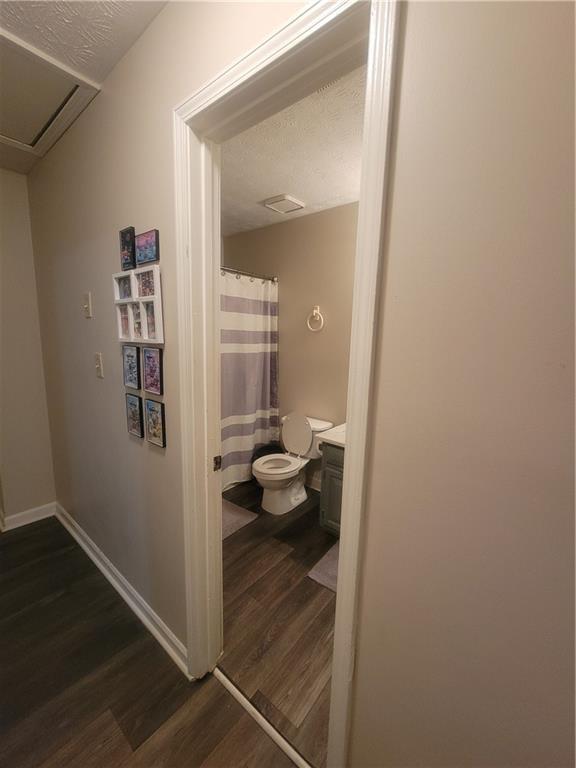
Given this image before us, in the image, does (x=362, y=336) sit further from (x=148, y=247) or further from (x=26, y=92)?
(x=26, y=92)

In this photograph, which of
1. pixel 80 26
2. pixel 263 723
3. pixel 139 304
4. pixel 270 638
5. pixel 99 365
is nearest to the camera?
pixel 80 26

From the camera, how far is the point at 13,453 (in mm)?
2207

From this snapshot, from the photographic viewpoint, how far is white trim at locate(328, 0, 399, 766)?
58cm

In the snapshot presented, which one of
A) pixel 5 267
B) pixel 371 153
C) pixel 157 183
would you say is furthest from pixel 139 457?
pixel 5 267

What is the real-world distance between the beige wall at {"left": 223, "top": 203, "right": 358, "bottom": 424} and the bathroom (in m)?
0.01

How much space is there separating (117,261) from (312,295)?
1651 mm

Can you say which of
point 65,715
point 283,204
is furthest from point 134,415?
point 283,204

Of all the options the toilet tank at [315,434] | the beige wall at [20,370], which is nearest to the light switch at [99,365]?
the beige wall at [20,370]

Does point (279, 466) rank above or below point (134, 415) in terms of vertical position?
below

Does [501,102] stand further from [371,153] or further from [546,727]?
[546,727]

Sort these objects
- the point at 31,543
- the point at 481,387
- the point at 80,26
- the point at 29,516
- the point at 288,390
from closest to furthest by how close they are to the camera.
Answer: the point at 481,387
the point at 80,26
the point at 31,543
the point at 29,516
the point at 288,390

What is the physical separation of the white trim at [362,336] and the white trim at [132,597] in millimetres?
818

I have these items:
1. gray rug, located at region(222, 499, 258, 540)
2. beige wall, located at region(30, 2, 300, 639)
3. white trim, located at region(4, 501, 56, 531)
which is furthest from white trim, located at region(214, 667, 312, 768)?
white trim, located at region(4, 501, 56, 531)

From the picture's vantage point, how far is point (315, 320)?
2668 millimetres
